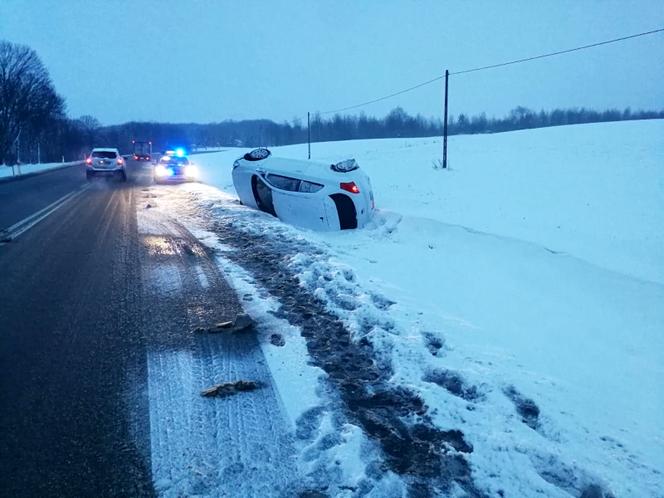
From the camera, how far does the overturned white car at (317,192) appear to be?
33.7 feet

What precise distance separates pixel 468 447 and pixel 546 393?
3.36 feet

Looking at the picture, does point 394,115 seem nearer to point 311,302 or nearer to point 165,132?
point 165,132

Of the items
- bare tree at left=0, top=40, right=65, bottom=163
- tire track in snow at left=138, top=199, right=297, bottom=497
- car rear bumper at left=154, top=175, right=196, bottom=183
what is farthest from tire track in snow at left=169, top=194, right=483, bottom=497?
bare tree at left=0, top=40, right=65, bottom=163

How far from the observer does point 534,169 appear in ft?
70.6

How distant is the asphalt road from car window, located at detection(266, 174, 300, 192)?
332 centimetres

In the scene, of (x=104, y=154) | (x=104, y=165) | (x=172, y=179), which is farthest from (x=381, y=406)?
(x=104, y=154)

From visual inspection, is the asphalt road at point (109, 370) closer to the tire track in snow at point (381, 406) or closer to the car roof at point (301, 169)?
the tire track in snow at point (381, 406)

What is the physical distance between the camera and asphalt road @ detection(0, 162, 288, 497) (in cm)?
293

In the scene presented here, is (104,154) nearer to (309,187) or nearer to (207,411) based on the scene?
(309,187)

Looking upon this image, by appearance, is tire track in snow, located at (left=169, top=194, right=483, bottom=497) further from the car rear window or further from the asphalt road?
the car rear window

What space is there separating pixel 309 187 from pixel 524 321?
629 cm

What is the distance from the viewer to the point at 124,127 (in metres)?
161

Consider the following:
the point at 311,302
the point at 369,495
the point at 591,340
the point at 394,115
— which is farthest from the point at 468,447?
the point at 394,115

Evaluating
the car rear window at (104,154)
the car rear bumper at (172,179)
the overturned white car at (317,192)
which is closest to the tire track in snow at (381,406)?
the overturned white car at (317,192)
